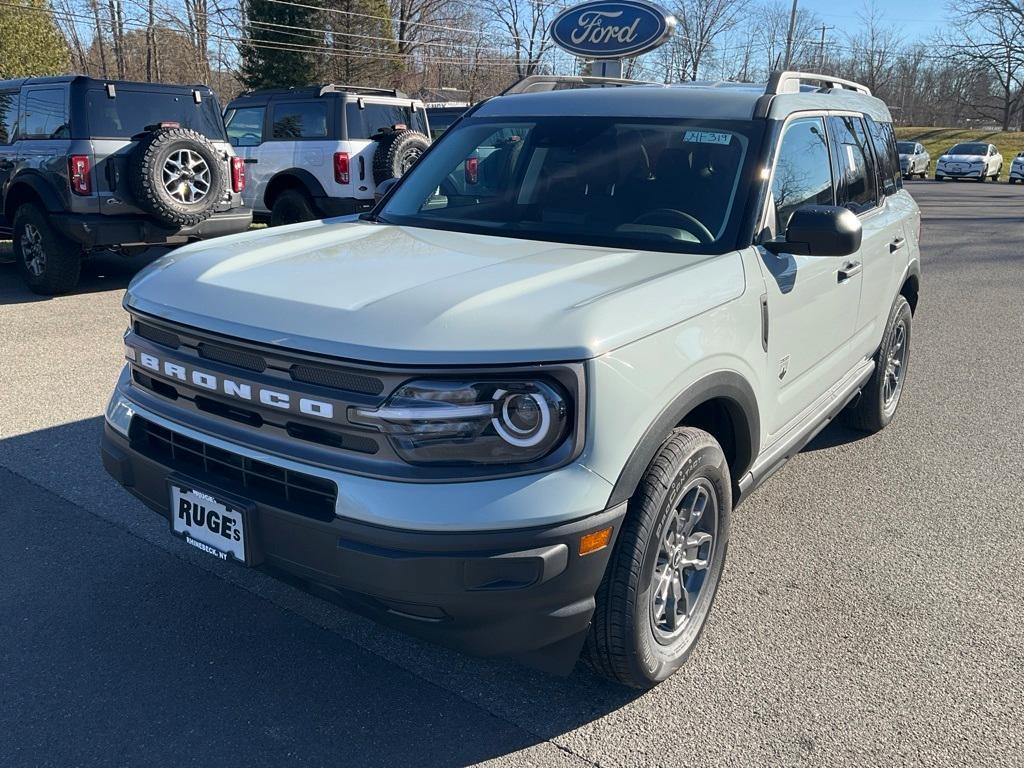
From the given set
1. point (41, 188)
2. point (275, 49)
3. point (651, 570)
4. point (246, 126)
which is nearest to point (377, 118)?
point (246, 126)

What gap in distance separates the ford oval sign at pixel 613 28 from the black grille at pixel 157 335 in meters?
12.4

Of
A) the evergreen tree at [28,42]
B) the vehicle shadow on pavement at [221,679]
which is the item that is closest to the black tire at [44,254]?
the vehicle shadow on pavement at [221,679]

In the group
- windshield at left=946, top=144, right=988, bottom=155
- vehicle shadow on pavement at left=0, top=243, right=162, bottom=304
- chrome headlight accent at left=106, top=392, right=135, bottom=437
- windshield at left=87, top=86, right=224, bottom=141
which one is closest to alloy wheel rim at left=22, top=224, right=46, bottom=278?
vehicle shadow on pavement at left=0, top=243, right=162, bottom=304

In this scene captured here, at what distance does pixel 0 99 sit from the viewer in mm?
9102

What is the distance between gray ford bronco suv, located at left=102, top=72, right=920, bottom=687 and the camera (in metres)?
2.27

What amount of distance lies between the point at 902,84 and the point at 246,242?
8176 cm

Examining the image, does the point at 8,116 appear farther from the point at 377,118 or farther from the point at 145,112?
the point at 377,118

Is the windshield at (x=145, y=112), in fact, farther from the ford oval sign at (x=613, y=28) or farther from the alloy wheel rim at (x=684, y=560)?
the alloy wheel rim at (x=684, y=560)

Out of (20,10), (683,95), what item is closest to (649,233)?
(683,95)

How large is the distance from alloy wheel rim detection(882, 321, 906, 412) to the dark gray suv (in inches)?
247

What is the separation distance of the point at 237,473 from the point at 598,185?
1.90 meters

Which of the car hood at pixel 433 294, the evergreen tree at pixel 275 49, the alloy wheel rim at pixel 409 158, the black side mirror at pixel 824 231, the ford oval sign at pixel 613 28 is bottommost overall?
the car hood at pixel 433 294

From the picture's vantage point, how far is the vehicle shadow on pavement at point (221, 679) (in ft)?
8.50

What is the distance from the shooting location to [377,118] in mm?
11531
